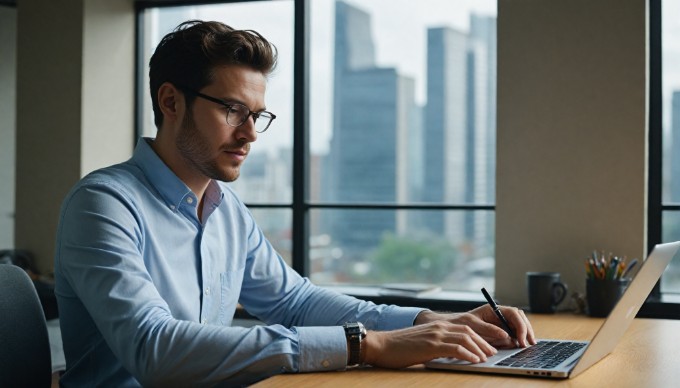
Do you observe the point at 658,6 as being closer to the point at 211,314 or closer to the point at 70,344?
the point at 211,314

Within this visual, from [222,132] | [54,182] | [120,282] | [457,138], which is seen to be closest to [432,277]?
[457,138]

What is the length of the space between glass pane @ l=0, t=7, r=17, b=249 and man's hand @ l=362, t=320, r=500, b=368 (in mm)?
3161

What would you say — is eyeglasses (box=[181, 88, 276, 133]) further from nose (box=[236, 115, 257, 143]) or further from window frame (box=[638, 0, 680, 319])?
window frame (box=[638, 0, 680, 319])

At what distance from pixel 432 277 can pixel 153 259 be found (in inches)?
86.0

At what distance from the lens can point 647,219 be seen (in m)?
3.07

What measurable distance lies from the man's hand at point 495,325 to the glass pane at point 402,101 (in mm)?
1776

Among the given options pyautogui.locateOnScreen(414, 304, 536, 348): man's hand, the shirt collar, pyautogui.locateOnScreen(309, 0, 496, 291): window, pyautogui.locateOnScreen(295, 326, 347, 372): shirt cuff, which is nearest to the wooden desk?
pyautogui.locateOnScreen(295, 326, 347, 372): shirt cuff

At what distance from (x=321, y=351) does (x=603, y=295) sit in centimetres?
149

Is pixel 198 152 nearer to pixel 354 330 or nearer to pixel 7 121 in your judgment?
pixel 354 330

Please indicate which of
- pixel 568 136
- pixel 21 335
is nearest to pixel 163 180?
pixel 21 335

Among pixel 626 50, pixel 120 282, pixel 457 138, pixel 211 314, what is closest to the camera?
pixel 120 282

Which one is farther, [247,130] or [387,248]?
[387,248]

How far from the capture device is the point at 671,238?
309 centimetres

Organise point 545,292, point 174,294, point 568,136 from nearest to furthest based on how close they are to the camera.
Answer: point 174,294 < point 545,292 < point 568,136
